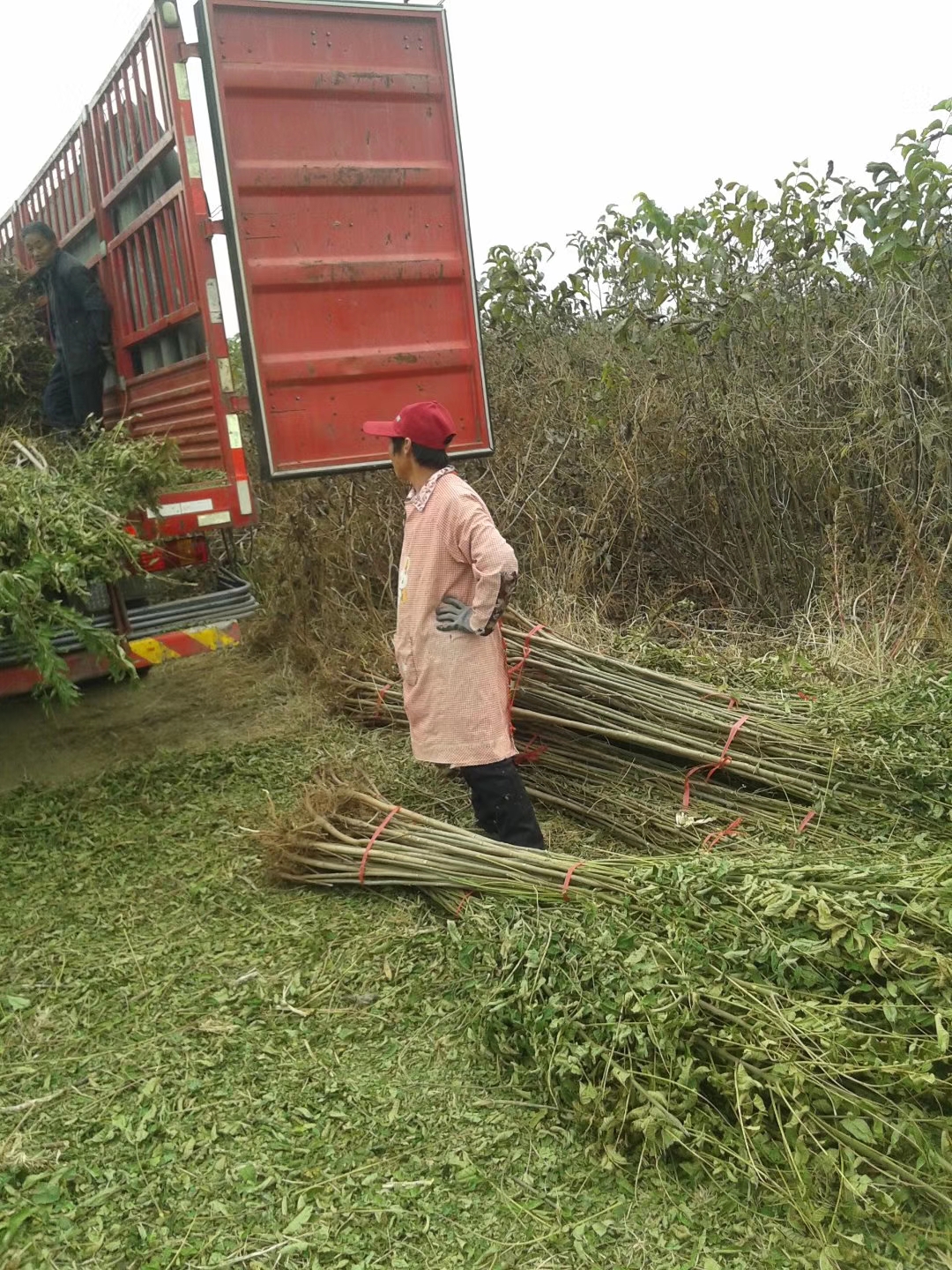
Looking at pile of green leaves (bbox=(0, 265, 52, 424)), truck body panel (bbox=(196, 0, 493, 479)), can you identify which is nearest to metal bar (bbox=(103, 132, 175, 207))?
truck body panel (bbox=(196, 0, 493, 479))

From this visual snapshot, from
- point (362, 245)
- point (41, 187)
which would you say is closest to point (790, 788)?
point (362, 245)

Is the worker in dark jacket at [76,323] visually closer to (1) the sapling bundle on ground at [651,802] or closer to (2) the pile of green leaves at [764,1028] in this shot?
(1) the sapling bundle on ground at [651,802]

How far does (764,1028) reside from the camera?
2350 millimetres

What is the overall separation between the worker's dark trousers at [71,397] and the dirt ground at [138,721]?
1.53 metres

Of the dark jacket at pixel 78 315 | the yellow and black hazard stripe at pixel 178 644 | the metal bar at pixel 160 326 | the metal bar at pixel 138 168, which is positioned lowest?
the yellow and black hazard stripe at pixel 178 644

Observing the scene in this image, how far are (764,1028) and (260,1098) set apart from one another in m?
1.27

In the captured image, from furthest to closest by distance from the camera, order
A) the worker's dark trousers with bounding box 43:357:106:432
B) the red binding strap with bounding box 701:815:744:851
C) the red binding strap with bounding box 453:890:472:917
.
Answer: the worker's dark trousers with bounding box 43:357:106:432
the red binding strap with bounding box 701:815:744:851
the red binding strap with bounding box 453:890:472:917

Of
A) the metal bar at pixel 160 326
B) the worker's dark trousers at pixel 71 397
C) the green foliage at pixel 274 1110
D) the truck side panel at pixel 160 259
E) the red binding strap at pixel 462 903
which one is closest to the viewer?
the green foliage at pixel 274 1110

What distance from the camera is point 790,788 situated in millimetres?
3615

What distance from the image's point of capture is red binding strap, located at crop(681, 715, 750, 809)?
3.72 meters

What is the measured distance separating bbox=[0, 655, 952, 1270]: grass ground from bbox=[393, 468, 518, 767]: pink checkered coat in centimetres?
61

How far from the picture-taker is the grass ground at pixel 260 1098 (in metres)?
2.15

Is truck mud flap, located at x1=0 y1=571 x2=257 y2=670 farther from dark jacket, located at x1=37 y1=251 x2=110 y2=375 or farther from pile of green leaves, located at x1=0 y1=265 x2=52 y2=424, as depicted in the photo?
pile of green leaves, located at x1=0 y1=265 x2=52 y2=424

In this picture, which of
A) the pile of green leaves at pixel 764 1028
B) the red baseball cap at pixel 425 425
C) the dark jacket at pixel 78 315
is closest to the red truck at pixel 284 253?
the dark jacket at pixel 78 315
